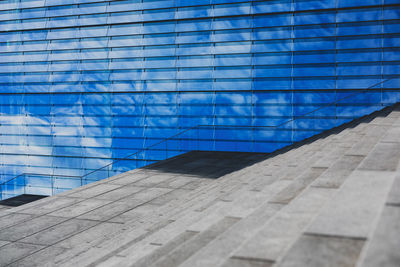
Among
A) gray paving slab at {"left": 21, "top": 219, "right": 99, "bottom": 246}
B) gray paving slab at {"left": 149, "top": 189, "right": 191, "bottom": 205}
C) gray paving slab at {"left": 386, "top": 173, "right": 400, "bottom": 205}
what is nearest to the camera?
gray paving slab at {"left": 386, "top": 173, "right": 400, "bottom": 205}

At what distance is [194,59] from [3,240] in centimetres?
1821

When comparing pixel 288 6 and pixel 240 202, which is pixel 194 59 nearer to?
pixel 288 6

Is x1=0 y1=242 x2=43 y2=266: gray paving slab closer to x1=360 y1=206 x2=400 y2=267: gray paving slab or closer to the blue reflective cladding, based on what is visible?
x1=360 y1=206 x2=400 y2=267: gray paving slab

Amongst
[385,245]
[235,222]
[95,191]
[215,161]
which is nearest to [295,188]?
[235,222]

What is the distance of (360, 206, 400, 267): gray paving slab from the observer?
6.48 feet

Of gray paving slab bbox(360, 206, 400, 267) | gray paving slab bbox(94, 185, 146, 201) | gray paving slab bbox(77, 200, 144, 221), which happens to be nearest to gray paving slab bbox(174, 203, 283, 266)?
gray paving slab bbox(360, 206, 400, 267)

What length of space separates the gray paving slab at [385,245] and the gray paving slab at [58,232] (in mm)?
6881

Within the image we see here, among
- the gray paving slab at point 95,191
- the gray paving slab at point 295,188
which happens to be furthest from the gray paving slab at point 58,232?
the gray paving slab at point 295,188

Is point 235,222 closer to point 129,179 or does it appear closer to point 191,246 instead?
point 191,246

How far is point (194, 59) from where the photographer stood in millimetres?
24172

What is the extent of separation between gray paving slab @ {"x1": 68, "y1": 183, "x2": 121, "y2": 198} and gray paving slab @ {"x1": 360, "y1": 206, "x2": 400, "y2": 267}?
973 centimetres

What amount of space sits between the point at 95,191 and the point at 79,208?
170 centimetres

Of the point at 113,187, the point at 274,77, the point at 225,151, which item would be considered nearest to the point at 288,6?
the point at 274,77

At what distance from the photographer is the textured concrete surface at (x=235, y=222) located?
8.13 ft
